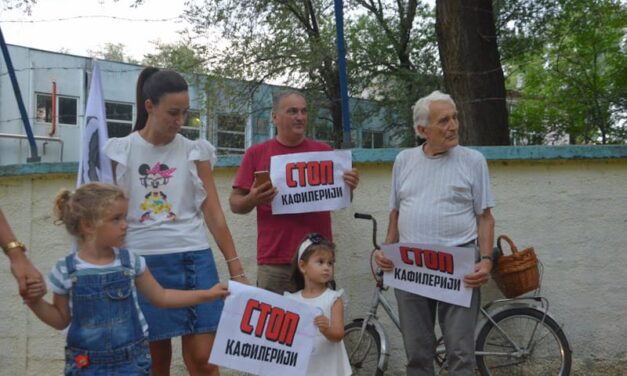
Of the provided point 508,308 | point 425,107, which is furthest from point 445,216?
point 508,308

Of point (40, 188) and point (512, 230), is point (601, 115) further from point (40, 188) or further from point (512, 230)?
point (40, 188)

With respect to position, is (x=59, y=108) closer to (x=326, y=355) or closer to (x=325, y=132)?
(x=325, y=132)

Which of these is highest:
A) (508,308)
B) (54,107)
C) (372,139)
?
(54,107)

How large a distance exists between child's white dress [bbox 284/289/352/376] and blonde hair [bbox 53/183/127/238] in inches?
53.2

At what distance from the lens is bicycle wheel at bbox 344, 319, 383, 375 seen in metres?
4.84

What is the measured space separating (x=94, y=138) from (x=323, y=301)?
4.99 ft

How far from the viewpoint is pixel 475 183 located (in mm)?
3822

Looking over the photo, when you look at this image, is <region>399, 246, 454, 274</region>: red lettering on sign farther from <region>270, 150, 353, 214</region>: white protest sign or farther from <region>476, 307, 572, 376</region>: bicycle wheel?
<region>476, 307, 572, 376</region>: bicycle wheel

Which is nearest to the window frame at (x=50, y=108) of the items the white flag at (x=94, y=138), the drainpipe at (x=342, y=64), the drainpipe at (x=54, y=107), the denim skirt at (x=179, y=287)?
the drainpipe at (x=54, y=107)

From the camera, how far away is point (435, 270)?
3846 mm

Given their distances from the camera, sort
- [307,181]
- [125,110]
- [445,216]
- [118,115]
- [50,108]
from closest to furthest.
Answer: [445,216] → [307,181] → [125,110] → [118,115] → [50,108]

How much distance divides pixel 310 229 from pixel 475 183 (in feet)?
3.27

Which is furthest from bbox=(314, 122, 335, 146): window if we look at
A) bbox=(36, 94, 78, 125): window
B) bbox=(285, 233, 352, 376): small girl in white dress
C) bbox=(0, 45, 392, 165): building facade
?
bbox=(285, 233, 352, 376): small girl in white dress

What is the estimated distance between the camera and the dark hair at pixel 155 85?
3383 millimetres
